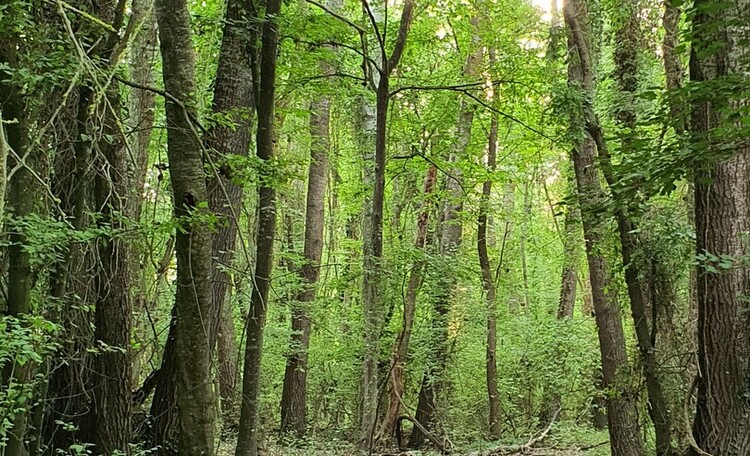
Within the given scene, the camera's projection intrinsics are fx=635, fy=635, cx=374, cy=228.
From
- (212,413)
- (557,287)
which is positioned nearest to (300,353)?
(212,413)

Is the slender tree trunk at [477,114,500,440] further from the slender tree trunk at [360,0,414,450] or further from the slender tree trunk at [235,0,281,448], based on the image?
the slender tree trunk at [235,0,281,448]

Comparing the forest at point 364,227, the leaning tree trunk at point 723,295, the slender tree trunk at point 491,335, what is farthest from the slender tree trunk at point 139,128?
the slender tree trunk at point 491,335

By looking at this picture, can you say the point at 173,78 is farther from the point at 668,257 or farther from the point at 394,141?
the point at 394,141

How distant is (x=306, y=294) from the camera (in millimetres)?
11344

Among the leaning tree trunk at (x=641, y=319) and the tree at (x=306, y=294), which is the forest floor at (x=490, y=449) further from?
the leaning tree trunk at (x=641, y=319)

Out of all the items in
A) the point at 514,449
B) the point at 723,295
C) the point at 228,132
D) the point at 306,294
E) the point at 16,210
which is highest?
the point at 228,132

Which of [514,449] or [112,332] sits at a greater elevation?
[112,332]

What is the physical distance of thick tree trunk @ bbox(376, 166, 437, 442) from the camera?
8797 millimetres

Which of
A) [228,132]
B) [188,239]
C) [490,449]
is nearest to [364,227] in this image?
[228,132]

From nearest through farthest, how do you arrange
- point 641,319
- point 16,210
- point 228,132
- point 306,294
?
point 16,210 < point 228,132 < point 641,319 < point 306,294

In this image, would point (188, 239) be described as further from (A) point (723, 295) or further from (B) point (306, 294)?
(B) point (306, 294)

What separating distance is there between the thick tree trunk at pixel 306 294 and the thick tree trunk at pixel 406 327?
1.61 metres

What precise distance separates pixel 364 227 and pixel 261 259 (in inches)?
142

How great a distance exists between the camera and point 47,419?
17.8ft
